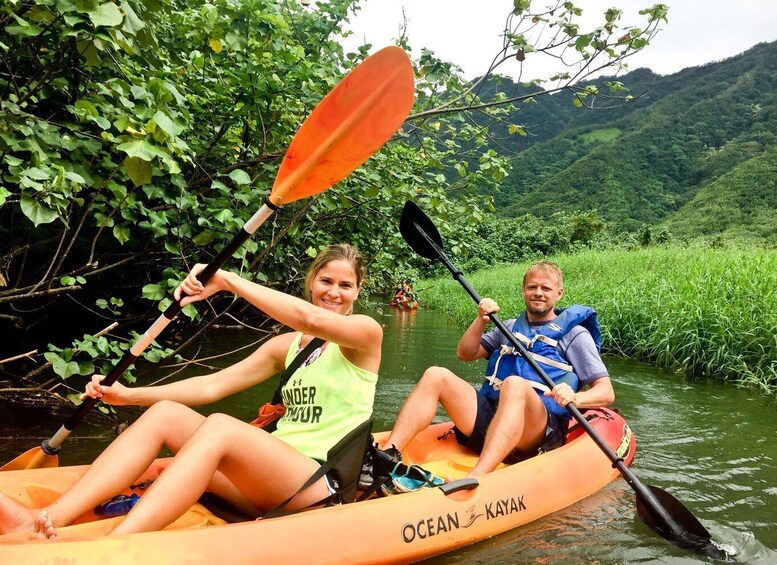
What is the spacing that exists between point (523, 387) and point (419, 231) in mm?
1399

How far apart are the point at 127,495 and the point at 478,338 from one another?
1.94 m

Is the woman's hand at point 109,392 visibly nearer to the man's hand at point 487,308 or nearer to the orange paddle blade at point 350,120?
the orange paddle blade at point 350,120

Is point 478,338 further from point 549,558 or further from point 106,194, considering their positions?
point 106,194

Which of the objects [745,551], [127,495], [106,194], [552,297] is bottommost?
[745,551]

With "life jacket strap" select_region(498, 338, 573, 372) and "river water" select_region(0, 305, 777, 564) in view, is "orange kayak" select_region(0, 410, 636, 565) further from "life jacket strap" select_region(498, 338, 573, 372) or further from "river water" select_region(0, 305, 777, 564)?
"life jacket strap" select_region(498, 338, 573, 372)

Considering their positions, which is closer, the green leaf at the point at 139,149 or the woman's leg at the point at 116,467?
the woman's leg at the point at 116,467

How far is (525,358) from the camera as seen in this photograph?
3.09m

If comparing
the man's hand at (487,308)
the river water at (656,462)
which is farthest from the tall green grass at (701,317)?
the man's hand at (487,308)

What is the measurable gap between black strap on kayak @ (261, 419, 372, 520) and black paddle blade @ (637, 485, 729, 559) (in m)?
1.39

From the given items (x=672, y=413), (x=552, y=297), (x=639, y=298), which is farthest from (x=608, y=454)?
(x=639, y=298)

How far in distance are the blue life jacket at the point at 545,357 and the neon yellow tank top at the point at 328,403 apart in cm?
132

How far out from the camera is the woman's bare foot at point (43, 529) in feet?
5.43

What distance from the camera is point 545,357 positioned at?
10.4 ft

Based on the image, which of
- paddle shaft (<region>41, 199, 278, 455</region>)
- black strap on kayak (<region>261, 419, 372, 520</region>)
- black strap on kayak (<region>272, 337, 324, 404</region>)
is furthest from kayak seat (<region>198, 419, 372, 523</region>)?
paddle shaft (<region>41, 199, 278, 455</region>)
